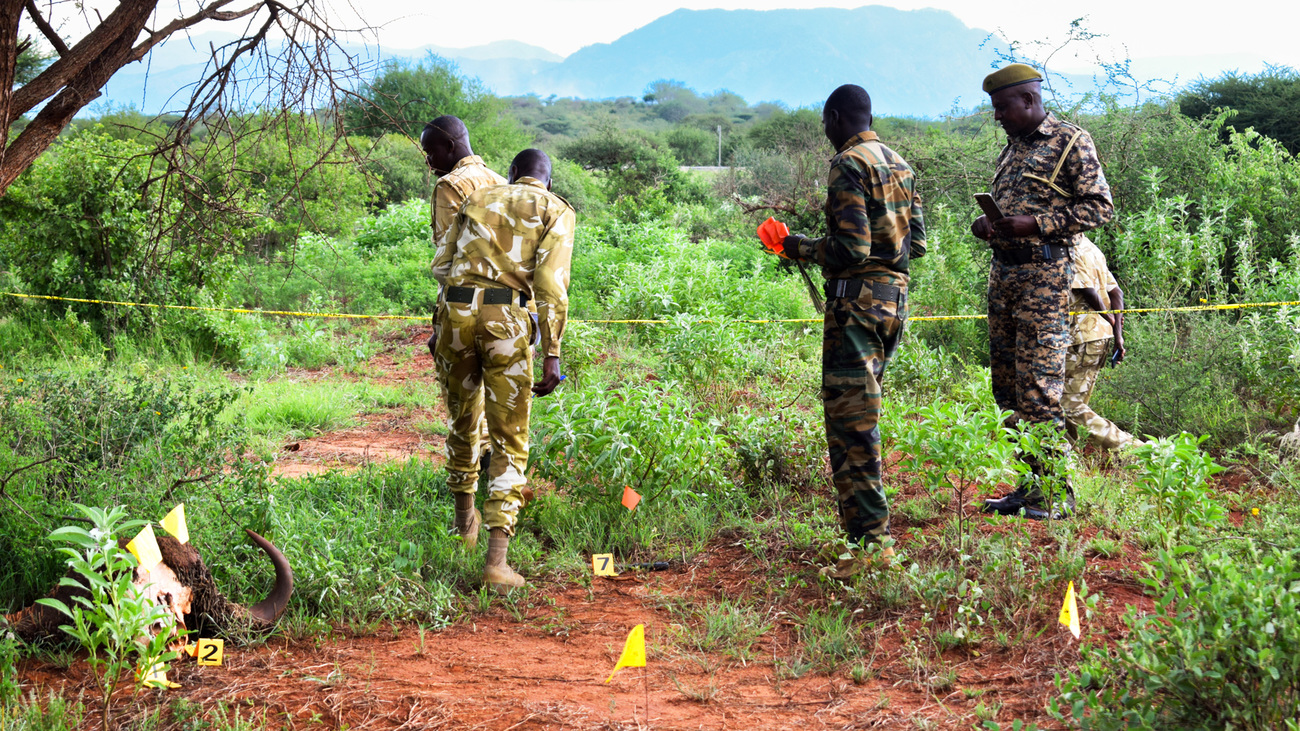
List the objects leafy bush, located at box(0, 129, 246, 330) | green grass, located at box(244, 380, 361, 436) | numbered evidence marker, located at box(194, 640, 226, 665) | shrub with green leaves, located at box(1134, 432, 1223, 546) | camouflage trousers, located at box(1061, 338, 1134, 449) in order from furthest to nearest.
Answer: leafy bush, located at box(0, 129, 246, 330) < green grass, located at box(244, 380, 361, 436) < camouflage trousers, located at box(1061, 338, 1134, 449) < shrub with green leaves, located at box(1134, 432, 1223, 546) < numbered evidence marker, located at box(194, 640, 226, 665)

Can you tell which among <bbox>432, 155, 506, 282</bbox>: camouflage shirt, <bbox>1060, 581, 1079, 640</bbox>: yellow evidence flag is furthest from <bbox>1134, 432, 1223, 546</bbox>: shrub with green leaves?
<bbox>432, 155, 506, 282</bbox>: camouflage shirt

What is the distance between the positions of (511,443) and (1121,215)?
20.5 ft

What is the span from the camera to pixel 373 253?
12.9 meters

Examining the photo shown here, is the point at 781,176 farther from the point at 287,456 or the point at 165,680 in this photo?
the point at 165,680

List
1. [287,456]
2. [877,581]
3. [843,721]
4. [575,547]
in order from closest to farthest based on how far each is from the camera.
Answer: [843,721] → [877,581] → [575,547] → [287,456]

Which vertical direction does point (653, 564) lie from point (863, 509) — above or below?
below

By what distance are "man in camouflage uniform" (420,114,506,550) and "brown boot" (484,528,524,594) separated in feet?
1.01

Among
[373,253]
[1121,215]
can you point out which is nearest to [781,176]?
[373,253]

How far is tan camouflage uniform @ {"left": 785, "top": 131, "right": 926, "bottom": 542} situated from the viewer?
11.5ft

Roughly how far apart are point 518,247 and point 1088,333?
2984 mm

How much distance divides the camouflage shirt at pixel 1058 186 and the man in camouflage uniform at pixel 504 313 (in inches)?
86.3

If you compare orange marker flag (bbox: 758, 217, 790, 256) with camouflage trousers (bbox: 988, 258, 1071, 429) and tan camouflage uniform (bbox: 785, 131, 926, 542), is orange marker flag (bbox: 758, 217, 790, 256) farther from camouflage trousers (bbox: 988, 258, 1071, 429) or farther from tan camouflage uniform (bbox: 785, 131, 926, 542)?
camouflage trousers (bbox: 988, 258, 1071, 429)

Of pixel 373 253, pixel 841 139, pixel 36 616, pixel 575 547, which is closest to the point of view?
pixel 36 616

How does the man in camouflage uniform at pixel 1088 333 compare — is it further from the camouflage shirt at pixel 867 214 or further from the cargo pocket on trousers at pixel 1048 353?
the camouflage shirt at pixel 867 214
